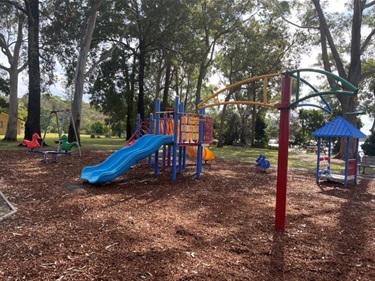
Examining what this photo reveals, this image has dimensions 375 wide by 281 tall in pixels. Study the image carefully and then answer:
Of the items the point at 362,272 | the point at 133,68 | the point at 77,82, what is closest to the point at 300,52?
the point at 133,68

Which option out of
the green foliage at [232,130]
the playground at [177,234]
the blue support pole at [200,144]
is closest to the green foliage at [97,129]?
the green foliage at [232,130]

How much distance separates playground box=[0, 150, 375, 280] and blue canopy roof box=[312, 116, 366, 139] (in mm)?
1826

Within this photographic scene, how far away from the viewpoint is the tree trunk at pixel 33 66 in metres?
17.8

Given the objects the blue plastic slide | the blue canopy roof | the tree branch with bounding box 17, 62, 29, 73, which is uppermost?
the tree branch with bounding box 17, 62, 29, 73

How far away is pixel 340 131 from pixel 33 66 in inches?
660

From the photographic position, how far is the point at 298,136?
3581 centimetres

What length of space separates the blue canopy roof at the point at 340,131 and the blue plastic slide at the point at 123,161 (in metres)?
4.44

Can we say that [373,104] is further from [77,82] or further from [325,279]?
[325,279]

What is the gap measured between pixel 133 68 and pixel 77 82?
41.7 feet

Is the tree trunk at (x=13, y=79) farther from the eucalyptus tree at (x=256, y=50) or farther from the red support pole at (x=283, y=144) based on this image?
the red support pole at (x=283, y=144)

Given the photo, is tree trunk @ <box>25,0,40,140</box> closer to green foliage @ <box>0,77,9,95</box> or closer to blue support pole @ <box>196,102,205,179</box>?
green foliage @ <box>0,77,9,95</box>

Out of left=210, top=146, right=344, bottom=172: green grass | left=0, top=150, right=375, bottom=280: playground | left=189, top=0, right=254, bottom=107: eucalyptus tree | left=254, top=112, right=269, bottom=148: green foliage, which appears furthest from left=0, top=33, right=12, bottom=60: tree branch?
left=254, top=112, right=269, bottom=148: green foliage

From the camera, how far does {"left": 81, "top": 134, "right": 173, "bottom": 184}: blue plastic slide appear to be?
24.2 feet

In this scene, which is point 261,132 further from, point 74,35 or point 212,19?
point 74,35
